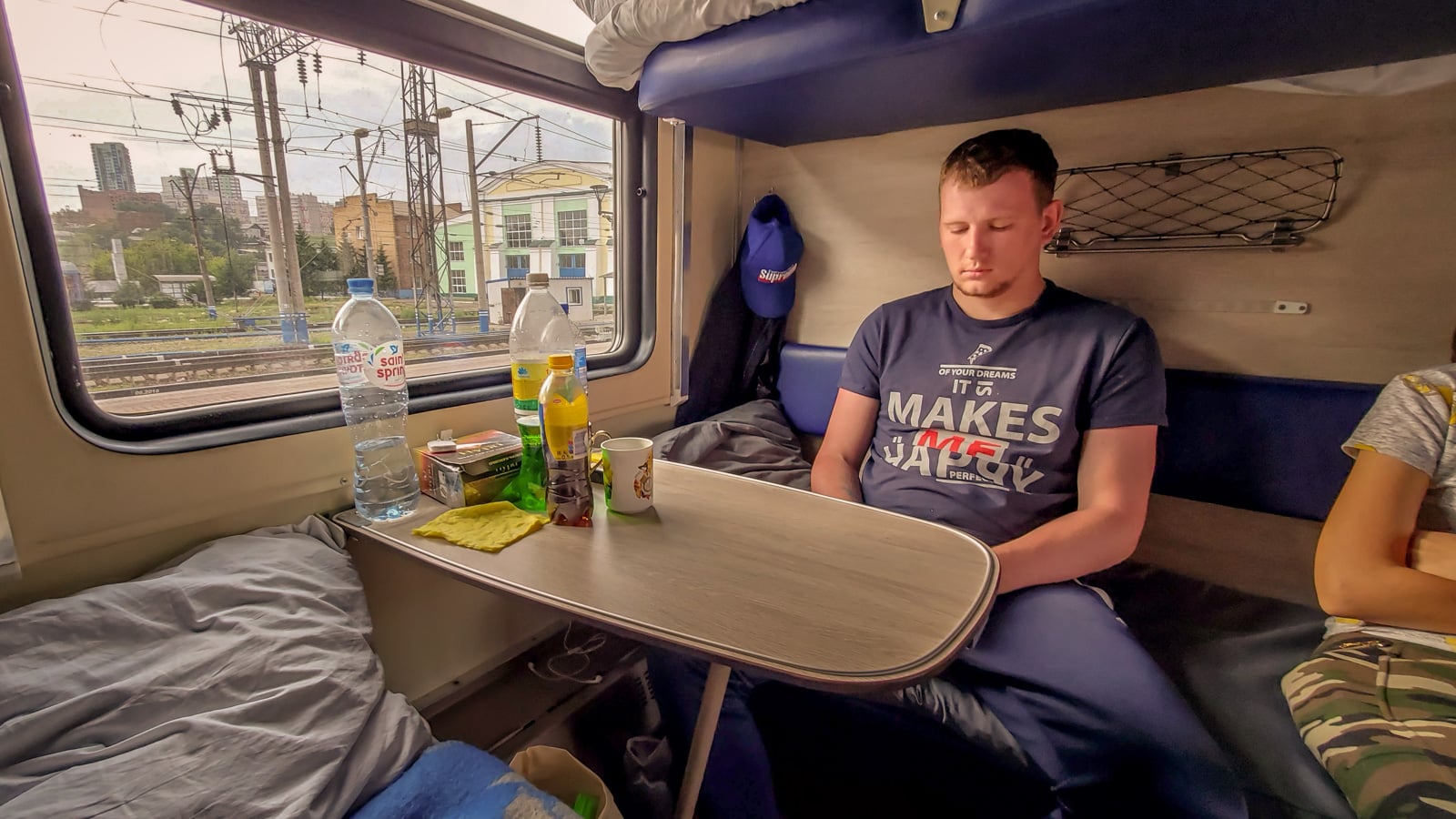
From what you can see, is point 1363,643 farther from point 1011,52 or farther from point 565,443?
point 565,443

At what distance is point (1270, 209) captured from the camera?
1.39m

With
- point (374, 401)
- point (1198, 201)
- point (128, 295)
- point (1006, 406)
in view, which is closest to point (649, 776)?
point (374, 401)

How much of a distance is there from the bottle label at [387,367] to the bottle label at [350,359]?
0.01 metres

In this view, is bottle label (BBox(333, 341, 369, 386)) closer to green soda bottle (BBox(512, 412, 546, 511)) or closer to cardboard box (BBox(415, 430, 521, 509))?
cardboard box (BBox(415, 430, 521, 509))

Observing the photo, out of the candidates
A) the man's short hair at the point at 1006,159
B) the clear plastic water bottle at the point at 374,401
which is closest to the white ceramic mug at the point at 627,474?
the clear plastic water bottle at the point at 374,401

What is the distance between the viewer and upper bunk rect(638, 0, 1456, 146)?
99 centimetres

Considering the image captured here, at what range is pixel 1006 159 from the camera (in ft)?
4.20

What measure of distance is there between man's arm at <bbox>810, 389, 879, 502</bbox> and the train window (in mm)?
926

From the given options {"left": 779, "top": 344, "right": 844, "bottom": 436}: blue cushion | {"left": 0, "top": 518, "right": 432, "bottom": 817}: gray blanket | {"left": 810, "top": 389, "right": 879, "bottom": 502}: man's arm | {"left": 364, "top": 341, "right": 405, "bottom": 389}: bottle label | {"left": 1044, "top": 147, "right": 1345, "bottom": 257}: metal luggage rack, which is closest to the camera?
{"left": 0, "top": 518, "right": 432, "bottom": 817}: gray blanket

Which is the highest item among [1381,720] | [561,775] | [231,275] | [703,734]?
[231,275]

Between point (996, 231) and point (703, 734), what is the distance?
1.21 metres

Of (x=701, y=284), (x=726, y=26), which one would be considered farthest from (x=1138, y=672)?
(x=701, y=284)

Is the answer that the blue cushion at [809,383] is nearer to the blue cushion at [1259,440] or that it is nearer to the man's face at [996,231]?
the man's face at [996,231]

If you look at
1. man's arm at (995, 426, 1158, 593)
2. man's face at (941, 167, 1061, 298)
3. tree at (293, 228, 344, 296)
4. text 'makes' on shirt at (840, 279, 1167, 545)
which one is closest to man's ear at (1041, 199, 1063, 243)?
man's face at (941, 167, 1061, 298)
